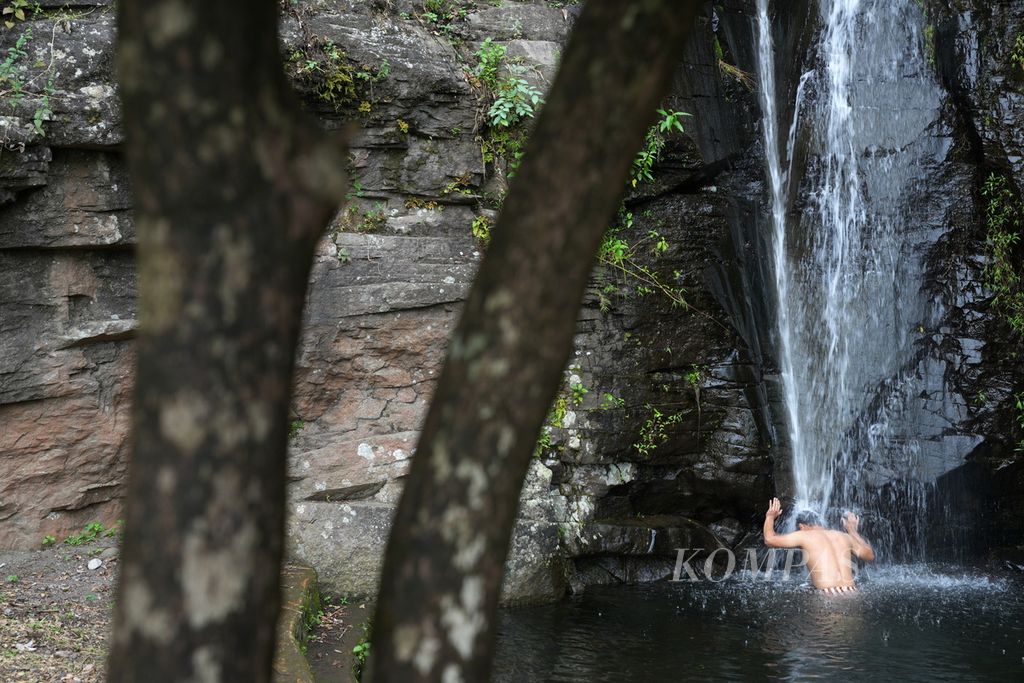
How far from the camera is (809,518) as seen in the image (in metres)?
8.76

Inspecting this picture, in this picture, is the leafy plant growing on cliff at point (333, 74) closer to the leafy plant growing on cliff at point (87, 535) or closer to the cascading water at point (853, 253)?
the leafy plant growing on cliff at point (87, 535)

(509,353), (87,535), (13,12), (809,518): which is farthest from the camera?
(809,518)

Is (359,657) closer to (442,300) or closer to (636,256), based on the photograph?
(442,300)

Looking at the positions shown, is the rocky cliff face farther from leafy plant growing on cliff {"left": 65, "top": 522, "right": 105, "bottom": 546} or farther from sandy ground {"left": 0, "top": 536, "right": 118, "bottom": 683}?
sandy ground {"left": 0, "top": 536, "right": 118, "bottom": 683}

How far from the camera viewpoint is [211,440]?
5.24 ft

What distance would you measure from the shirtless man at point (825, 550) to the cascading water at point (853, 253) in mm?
1131

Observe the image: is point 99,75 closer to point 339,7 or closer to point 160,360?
point 339,7

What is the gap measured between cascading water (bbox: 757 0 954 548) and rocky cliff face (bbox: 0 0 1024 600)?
249 millimetres

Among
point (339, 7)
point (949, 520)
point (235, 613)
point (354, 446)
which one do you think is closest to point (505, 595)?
point (354, 446)

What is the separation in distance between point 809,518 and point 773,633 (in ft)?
8.30

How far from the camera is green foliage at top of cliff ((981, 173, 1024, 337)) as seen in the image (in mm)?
8672

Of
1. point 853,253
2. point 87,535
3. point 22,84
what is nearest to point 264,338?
point 22,84

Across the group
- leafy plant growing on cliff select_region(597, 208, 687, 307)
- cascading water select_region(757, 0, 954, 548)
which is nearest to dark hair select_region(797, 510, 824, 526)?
cascading water select_region(757, 0, 954, 548)

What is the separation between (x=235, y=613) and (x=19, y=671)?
354 centimetres
